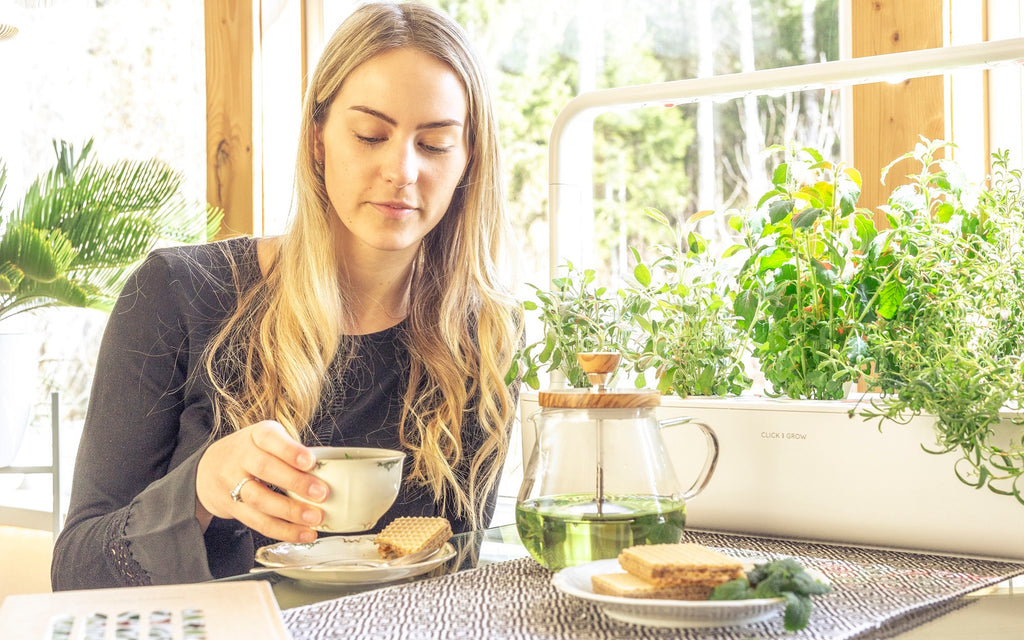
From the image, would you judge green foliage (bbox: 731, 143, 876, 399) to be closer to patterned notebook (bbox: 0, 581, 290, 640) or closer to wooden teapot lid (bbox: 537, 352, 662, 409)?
wooden teapot lid (bbox: 537, 352, 662, 409)

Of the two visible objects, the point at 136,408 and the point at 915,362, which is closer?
the point at 915,362

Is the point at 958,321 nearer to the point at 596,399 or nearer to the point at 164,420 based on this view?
the point at 596,399

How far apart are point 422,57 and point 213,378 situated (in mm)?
496

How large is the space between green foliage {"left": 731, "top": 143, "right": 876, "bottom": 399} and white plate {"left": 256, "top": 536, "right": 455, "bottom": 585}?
0.36 metres

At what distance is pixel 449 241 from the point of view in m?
1.49

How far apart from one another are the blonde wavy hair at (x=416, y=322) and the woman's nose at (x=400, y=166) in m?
0.16

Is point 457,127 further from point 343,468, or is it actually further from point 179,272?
point 343,468

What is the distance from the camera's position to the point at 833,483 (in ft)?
2.89

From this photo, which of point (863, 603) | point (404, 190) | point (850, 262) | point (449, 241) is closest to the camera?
point (863, 603)

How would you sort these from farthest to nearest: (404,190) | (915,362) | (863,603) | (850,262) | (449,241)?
(449,241), (404,190), (850,262), (915,362), (863,603)

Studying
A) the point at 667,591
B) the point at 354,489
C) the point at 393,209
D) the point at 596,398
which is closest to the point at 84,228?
the point at 393,209

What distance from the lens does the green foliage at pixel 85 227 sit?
237 centimetres

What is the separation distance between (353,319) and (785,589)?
0.95m

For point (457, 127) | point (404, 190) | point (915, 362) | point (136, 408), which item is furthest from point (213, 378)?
point (915, 362)
